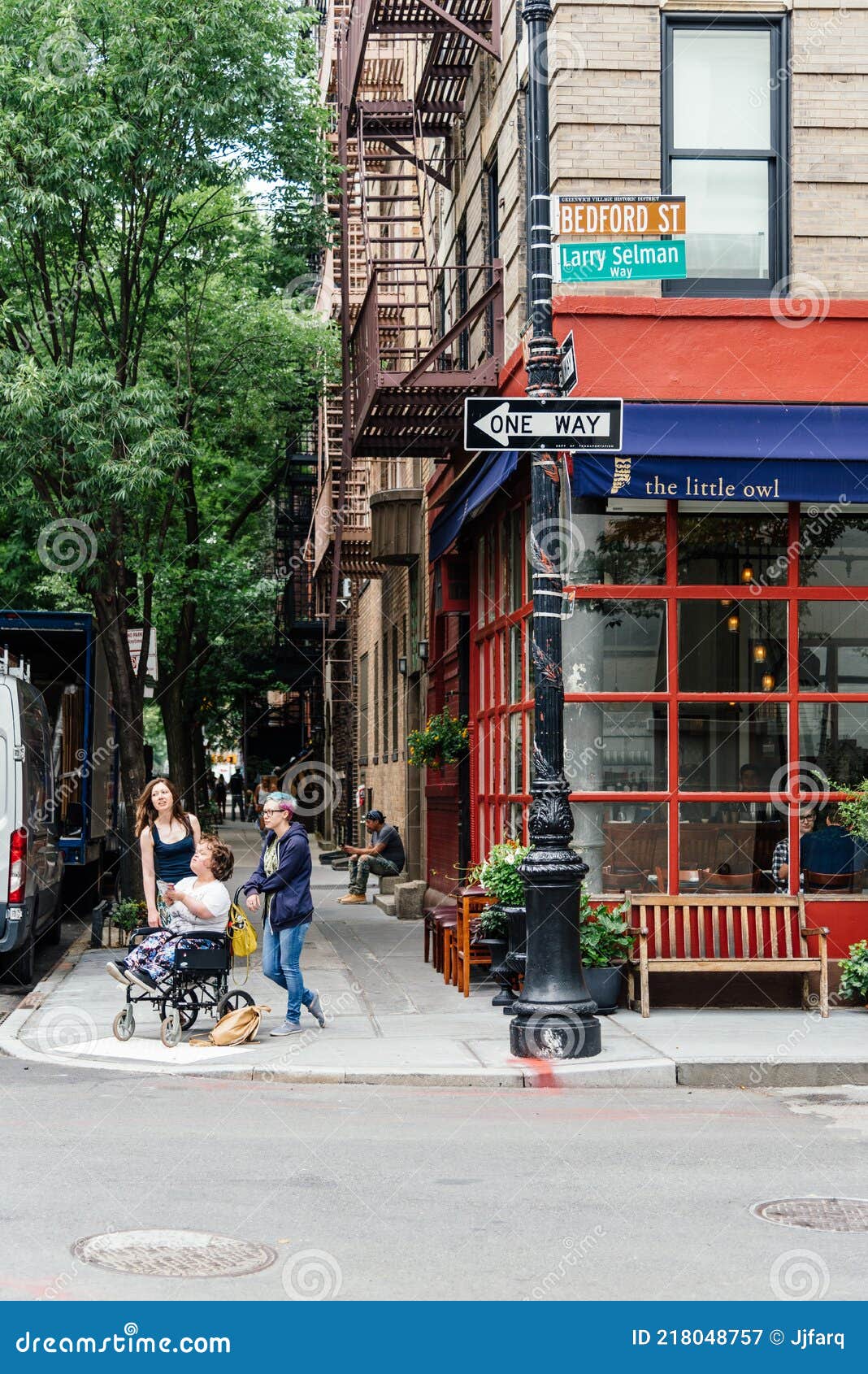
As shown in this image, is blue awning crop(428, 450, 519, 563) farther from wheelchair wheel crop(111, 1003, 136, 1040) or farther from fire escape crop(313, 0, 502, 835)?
wheelchair wheel crop(111, 1003, 136, 1040)

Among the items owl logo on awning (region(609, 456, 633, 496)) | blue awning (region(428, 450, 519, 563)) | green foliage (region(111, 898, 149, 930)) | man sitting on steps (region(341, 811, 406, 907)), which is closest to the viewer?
owl logo on awning (region(609, 456, 633, 496))

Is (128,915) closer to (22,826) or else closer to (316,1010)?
(22,826)

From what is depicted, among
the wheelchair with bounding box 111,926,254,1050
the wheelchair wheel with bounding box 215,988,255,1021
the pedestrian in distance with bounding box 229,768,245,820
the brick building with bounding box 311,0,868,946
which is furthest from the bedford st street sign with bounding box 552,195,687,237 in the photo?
the pedestrian in distance with bounding box 229,768,245,820

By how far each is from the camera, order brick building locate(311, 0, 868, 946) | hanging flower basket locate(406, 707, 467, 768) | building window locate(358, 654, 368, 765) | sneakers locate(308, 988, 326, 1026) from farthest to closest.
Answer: building window locate(358, 654, 368, 765)
hanging flower basket locate(406, 707, 467, 768)
brick building locate(311, 0, 868, 946)
sneakers locate(308, 988, 326, 1026)

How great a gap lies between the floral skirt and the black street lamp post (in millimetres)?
2270

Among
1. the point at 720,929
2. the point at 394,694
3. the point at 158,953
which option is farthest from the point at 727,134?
the point at 394,694

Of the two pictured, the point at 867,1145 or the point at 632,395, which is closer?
the point at 867,1145

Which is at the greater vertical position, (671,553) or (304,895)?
(671,553)

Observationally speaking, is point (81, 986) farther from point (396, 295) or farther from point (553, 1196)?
point (396, 295)

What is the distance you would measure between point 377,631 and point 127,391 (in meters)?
13.6

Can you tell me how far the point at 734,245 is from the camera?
13.4m

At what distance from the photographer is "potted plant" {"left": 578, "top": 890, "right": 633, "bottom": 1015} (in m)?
12.1

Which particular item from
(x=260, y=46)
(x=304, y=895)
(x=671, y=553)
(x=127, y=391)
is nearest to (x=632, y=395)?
(x=671, y=553)

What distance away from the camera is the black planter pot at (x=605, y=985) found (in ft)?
39.7
